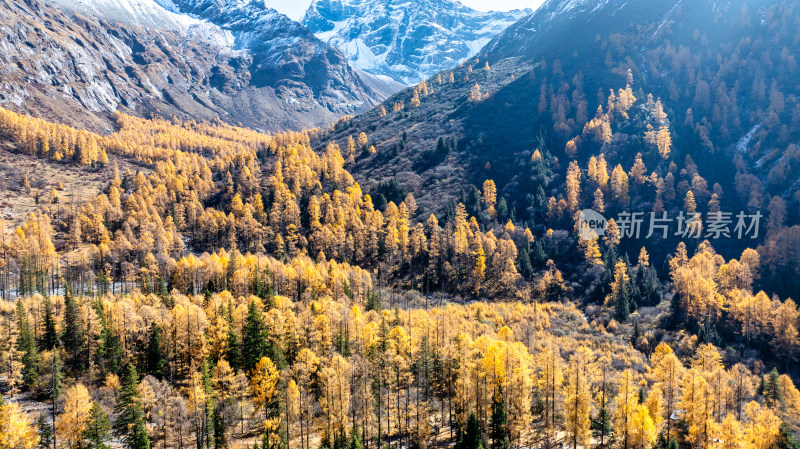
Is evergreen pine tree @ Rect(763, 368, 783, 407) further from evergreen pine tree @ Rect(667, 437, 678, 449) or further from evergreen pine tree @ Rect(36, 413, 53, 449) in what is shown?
evergreen pine tree @ Rect(36, 413, 53, 449)

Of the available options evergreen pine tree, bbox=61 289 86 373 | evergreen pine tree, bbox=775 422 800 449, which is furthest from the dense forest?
evergreen pine tree, bbox=775 422 800 449

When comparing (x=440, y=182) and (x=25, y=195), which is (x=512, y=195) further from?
(x=25, y=195)

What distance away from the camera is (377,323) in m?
77.6

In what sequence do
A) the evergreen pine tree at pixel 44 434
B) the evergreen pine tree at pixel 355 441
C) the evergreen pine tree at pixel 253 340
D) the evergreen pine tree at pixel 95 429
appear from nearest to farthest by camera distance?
the evergreen pine tree at pixel 95 429, the evergreen pine tree at pixel 44 434, the evergreen pine tree at pixel 355 441, the evergreen pine tree at pixel 253 340

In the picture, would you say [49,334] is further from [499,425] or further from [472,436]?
[499,425]

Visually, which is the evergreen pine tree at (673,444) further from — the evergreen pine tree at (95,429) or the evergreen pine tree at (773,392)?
the evergreen pine tree at (95,429)

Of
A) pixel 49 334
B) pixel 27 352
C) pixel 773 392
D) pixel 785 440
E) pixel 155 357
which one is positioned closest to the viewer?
pixel 785 440

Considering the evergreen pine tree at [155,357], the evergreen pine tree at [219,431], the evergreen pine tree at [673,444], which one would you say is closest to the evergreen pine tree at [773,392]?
the evergreen pine tree at [673,444]

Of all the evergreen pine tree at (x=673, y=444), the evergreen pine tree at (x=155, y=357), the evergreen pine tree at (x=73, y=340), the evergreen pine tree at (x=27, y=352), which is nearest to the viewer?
the evergreen pine tree at (x=673, y=444)

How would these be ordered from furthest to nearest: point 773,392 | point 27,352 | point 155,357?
point 773,392 < point 155,357 < point 27,352

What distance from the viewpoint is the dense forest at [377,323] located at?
5762 cm

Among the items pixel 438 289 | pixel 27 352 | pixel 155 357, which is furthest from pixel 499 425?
pixel 438 289

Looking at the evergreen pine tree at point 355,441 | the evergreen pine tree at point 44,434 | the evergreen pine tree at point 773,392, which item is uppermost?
the evergreen pine tree at point 44,434

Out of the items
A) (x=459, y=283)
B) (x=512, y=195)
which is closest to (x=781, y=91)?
(x=512, y=195)
